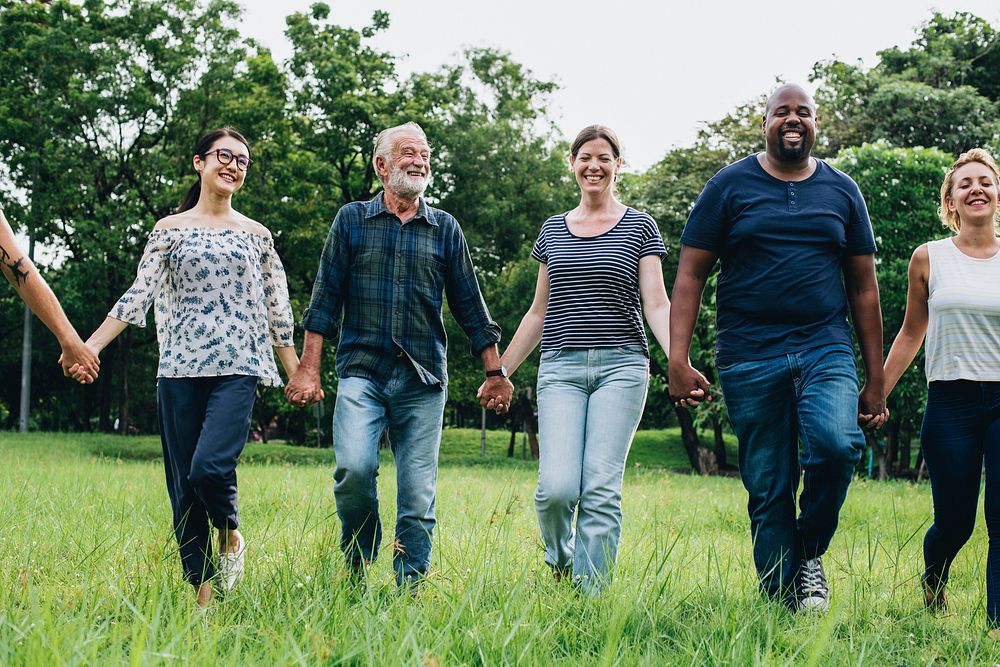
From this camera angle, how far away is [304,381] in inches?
191

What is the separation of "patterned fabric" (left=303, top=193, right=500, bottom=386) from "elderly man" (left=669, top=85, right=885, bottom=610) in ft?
4.09

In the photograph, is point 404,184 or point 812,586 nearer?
point 812,586

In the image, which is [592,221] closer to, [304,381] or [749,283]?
[749,283]

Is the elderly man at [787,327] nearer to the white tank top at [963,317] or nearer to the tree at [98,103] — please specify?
the white tank top at [963,317]

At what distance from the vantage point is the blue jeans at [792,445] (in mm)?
4254

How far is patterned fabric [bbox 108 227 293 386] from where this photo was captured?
15.4ft

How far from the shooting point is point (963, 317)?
464 cm

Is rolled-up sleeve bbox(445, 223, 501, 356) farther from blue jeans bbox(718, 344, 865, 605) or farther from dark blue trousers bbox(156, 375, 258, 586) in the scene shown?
blue jeans bbox(718, 344, 865, 605)

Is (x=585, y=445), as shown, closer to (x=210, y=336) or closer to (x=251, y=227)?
(x=210, y=336)

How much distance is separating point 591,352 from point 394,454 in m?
1.10

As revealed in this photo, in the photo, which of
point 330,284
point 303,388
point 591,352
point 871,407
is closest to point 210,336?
point 303,388

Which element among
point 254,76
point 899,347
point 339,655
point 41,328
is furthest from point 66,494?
point 41,328

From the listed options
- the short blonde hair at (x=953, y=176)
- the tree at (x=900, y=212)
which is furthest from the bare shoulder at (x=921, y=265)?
the tree at (x=900, y=212)

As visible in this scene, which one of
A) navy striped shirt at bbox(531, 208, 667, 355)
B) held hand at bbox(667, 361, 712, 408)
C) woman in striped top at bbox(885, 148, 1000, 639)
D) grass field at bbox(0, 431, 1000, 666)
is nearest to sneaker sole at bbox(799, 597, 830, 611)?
grass field at bbox(0, 431, 1000, 666)
